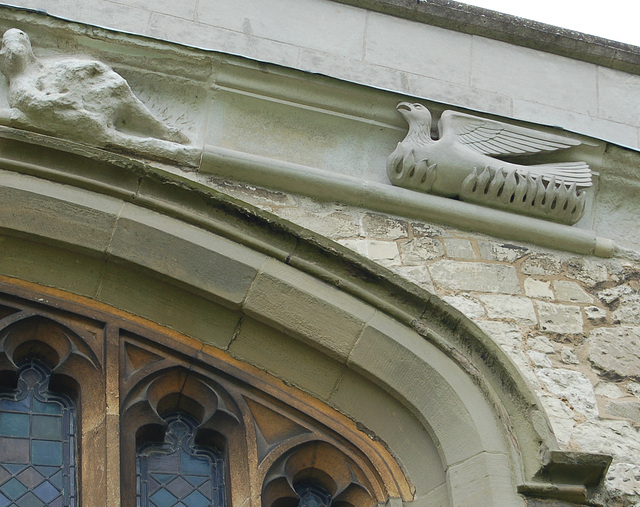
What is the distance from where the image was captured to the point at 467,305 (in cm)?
415

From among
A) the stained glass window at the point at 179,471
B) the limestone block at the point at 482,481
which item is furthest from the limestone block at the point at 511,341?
the stained glass window at the point at 179,471

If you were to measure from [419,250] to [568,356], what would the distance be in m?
0.65

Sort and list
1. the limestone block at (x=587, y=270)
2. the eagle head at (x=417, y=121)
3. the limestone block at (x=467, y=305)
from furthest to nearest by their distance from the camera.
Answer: the eagle head at (x=417, y=121)
the limestone block at (x=587, y=270)
the limestone block at (x=467, y=305)

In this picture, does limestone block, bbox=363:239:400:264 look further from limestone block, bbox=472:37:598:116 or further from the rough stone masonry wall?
limestone block, bbox=472:37:598:116

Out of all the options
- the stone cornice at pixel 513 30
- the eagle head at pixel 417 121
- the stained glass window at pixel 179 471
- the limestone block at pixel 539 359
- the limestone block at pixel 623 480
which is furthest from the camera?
the stone cornice at pixel 513 30

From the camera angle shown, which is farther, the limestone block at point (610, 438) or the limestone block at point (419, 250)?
the limestone block at point (419, 250)

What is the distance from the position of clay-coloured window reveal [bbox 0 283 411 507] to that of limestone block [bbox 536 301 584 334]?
74cm

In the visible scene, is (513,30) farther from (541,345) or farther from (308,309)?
(308,309)

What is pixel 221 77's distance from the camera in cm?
460

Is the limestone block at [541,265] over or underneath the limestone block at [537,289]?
over

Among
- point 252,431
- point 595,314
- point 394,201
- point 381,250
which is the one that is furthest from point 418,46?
point 252,431

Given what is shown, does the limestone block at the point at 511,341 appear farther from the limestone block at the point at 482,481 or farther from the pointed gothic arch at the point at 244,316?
the limestone block at the point at 482,481

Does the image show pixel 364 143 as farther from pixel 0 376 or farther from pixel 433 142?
pixel 0 376

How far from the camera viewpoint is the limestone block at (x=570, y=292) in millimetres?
4344
